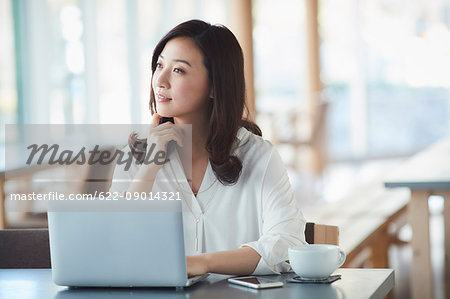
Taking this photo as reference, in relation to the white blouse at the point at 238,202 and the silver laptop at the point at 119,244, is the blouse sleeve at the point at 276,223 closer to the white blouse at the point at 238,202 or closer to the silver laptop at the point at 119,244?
the white blouse at the point at 238,202

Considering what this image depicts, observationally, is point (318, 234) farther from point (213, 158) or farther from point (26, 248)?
point (26, 248)

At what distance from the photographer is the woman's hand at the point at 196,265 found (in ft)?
4.94

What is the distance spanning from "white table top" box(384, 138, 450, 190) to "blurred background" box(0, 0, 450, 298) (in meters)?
1.92

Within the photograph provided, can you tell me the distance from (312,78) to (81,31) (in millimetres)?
5106

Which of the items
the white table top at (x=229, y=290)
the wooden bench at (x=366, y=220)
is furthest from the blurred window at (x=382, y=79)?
the white table top at (x=229, y=290)

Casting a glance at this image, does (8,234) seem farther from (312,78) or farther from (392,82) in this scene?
(392,82)

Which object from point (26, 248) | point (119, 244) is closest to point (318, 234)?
point (119, 244)

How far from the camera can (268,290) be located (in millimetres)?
1422

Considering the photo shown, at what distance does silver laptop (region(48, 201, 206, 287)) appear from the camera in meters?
1.39

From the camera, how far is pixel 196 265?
152cm

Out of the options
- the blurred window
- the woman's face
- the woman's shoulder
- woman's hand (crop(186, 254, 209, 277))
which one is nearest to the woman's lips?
the woman's face

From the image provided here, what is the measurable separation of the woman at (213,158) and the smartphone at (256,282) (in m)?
0.27

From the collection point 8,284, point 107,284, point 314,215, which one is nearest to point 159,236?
point 107,284

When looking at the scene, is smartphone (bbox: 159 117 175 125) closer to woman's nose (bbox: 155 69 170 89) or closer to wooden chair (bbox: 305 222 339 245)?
woman's nose (bbox: 155 69 170 89)
